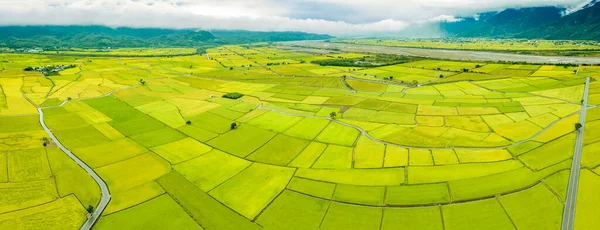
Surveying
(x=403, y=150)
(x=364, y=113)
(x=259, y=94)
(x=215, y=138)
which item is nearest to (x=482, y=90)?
(x=364, y=113)

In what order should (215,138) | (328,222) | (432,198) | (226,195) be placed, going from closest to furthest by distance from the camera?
(328,222), (432,198), (226,195), (215,138)

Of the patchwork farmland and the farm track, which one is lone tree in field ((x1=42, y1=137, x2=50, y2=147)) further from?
the farm track

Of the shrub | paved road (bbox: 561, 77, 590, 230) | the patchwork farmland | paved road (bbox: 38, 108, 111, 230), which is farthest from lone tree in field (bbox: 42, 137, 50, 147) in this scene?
paved road (bbox: 561, 77, 590, 230)

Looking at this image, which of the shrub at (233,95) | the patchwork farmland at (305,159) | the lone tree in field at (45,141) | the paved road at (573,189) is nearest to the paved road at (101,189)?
the patchwork farmland at (305,159)

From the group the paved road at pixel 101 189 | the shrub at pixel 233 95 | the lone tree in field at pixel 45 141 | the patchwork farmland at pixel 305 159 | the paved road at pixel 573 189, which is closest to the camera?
the paved road at pixel 573 189

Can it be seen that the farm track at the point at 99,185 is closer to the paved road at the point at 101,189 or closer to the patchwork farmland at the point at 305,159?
Answer: the paved road at the point at 101,189

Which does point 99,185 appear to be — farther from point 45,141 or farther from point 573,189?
point 573,189

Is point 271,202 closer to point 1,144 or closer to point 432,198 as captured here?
point 432,198

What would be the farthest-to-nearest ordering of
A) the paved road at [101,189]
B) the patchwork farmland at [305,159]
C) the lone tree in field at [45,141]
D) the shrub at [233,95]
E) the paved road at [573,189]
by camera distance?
the shrub at [233,95] → the lone tree in field at [45,141] → the patchwork farmland at [305,159] → the paved road at [101,189] → the paved road at [573,189]

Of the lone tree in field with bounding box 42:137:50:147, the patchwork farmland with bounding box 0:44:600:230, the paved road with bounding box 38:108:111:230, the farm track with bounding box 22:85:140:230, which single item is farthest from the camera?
the lone tree in field with bounding box 42:137:50:147
